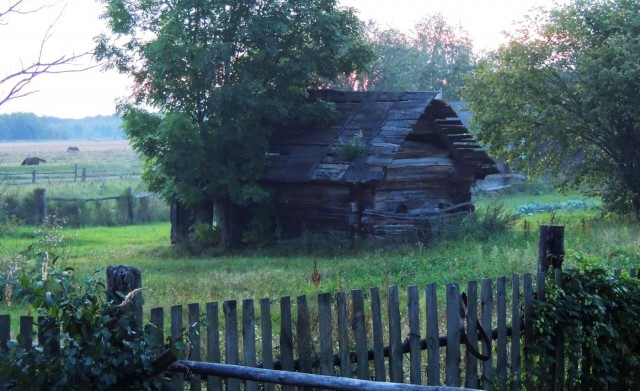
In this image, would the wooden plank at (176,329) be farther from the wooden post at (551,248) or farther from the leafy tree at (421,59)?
the leafy tree at (421,59)

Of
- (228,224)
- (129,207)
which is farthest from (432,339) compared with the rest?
(129,207)

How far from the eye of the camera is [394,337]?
18.5 ft

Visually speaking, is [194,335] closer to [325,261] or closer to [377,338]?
[377,338]

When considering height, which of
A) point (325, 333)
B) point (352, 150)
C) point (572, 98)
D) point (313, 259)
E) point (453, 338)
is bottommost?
point (313, 259)

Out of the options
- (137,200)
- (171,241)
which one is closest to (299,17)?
(171,241)

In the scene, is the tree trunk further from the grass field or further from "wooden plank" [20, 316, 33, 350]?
"wooden plank" [20, 316, 33, 350]

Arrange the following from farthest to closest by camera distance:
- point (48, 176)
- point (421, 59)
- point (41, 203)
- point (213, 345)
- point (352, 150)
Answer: point (421, 59)
point (48, 176)
point (41, 203)
point (352, 150)
point (213, 345)

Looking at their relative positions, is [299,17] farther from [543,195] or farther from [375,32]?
[375,32]

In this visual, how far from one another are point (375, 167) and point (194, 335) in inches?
646

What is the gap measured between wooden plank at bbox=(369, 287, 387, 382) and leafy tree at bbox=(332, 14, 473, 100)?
1604 inches

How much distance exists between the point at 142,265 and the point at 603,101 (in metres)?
13.1

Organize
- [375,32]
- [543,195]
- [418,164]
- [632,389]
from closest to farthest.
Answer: [632,389]
[418,164]
[543,195]
[375,32]

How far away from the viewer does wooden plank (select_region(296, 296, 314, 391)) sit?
5.24m

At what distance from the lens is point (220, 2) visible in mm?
20953
